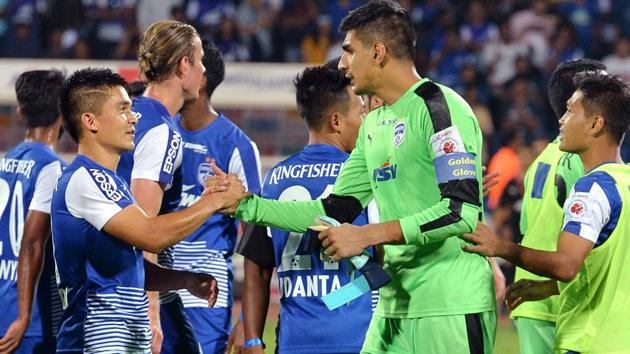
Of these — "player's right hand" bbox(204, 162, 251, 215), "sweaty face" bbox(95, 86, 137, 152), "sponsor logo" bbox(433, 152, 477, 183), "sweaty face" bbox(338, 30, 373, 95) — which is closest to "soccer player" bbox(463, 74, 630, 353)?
"sponsor logo" bbox(433, 152, 477, 183)

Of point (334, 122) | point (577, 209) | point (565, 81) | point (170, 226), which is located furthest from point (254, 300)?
point (565, 81)

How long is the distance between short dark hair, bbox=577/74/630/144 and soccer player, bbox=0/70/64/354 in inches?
122

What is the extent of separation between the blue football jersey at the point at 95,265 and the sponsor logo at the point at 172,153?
3.27 ft

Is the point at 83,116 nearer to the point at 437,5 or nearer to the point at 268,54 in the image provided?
the point at 268,54

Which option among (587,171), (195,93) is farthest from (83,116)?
(587,171)

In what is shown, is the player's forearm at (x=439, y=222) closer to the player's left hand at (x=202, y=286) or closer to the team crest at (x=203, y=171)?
the player's left hand at (x=202, y=286)

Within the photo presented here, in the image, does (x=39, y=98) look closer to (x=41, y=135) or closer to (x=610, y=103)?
(x=41, y=135)

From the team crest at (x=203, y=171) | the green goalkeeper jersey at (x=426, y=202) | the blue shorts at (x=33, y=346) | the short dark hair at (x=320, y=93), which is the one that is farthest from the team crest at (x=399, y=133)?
the blue shorts at (x=33, y=346)

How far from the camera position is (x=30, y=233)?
6660mm

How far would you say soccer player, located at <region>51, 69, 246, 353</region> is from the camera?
17.4ft

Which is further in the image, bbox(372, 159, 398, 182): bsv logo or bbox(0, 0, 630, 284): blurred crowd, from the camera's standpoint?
bbox(0, 0, 630, 284): blurred crowd

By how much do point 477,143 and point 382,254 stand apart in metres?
1.06

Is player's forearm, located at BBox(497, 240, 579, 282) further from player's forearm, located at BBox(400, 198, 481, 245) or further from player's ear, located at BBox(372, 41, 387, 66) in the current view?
player's ear, located at BBox(372, 41, 387, 66)

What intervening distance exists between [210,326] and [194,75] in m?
1.55
